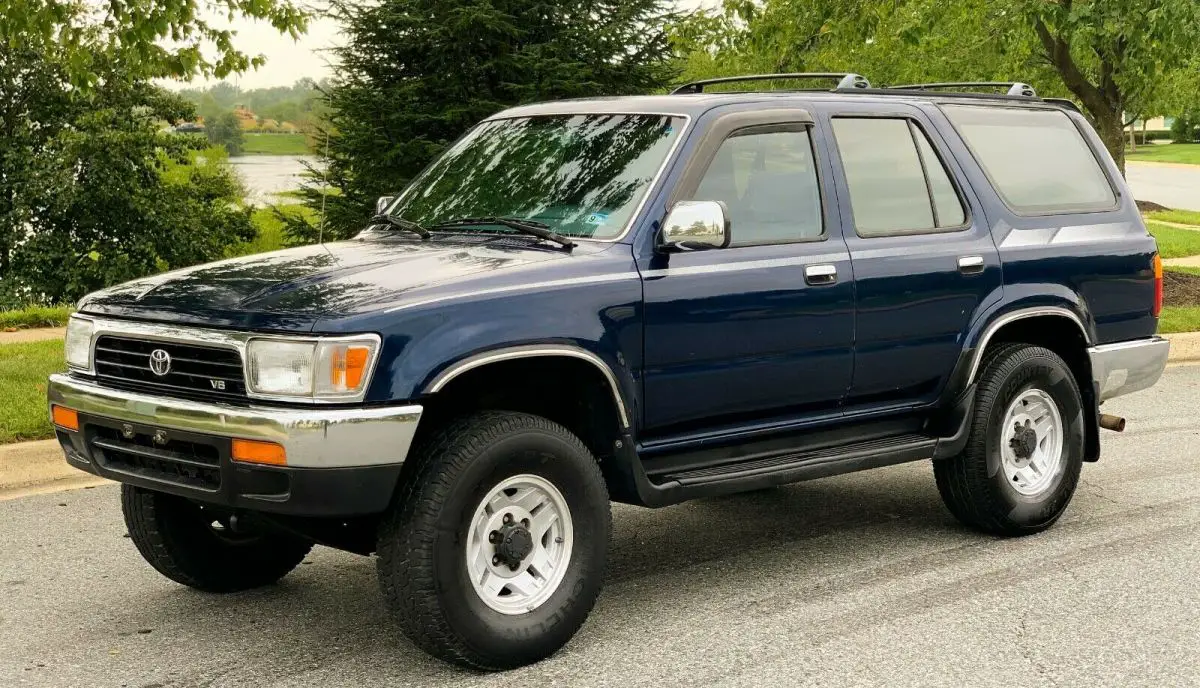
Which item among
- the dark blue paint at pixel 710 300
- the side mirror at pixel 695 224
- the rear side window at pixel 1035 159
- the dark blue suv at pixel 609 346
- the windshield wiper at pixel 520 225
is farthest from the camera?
the rear side window at pixel 1035 159

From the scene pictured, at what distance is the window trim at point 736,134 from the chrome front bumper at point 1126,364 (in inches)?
69.7

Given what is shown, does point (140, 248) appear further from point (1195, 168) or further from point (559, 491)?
point (1195, 168)

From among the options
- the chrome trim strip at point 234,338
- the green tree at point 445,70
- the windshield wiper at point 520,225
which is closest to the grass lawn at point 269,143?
the green tree at point 445,70

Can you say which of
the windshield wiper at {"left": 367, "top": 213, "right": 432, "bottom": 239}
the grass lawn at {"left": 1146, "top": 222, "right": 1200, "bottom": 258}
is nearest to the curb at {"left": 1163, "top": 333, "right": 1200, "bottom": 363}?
the grass lawn at {"left": 1146, "top": 222, "right": 1200, "bottom": 258}

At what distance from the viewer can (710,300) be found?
211 inches

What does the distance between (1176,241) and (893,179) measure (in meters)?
19.1

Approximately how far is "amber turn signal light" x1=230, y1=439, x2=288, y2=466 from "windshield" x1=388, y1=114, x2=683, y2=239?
1534 mm

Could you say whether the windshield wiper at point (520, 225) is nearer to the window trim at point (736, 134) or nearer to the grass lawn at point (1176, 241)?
the window trim at point (736, 134)

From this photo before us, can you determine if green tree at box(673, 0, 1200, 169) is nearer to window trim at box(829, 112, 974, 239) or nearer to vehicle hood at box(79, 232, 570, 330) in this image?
window trim at box(829, 112, 974, 239)

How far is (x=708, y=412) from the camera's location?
17.8 ft

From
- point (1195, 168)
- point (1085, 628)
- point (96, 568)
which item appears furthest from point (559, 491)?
point (1195, 168)

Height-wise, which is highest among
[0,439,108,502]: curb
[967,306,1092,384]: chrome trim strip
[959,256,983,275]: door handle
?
[959,256,983,275]: door handle

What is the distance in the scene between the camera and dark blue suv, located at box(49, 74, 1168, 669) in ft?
14.9

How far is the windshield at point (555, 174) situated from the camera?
5.50 meters
